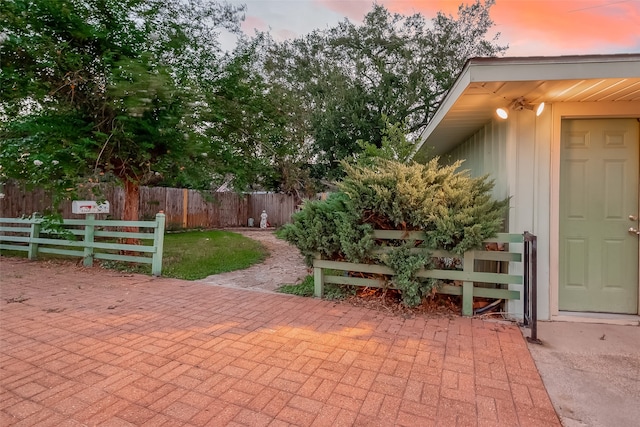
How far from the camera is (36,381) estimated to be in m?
2.29

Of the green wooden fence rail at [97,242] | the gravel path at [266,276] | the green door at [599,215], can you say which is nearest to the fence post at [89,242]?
the green wooden fence rail at [97,242]

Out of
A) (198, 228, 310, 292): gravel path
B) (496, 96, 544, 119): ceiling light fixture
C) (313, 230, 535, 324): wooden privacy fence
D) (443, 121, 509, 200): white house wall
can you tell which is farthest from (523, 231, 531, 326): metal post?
(198, 228, 310, 292): gravel path

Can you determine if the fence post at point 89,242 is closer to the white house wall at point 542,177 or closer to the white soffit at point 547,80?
the white soffit at point 547,80

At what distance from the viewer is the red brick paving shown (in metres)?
1.99

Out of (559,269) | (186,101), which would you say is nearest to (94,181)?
(186,101)

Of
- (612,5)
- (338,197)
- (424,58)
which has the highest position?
(424,58)

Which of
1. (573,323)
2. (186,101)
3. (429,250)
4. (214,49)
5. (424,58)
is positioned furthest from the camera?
(424,58)

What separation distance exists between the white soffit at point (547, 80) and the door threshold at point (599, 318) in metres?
2.34

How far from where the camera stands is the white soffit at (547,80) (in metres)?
3.03

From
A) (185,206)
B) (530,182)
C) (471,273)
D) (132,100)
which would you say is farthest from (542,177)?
(185,206)

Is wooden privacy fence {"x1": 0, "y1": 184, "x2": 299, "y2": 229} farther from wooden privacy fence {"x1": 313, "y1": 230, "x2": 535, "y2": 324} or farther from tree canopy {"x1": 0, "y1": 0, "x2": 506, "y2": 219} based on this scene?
→ wooden privacy fence {"x1": 313, "y1": 230, "x2": 535, "y2": 324}

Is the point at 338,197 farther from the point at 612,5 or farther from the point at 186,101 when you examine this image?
the point at 612,5

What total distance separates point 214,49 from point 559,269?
7237mm

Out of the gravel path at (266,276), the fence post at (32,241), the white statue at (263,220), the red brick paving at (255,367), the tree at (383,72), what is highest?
the tree at (383,72)
